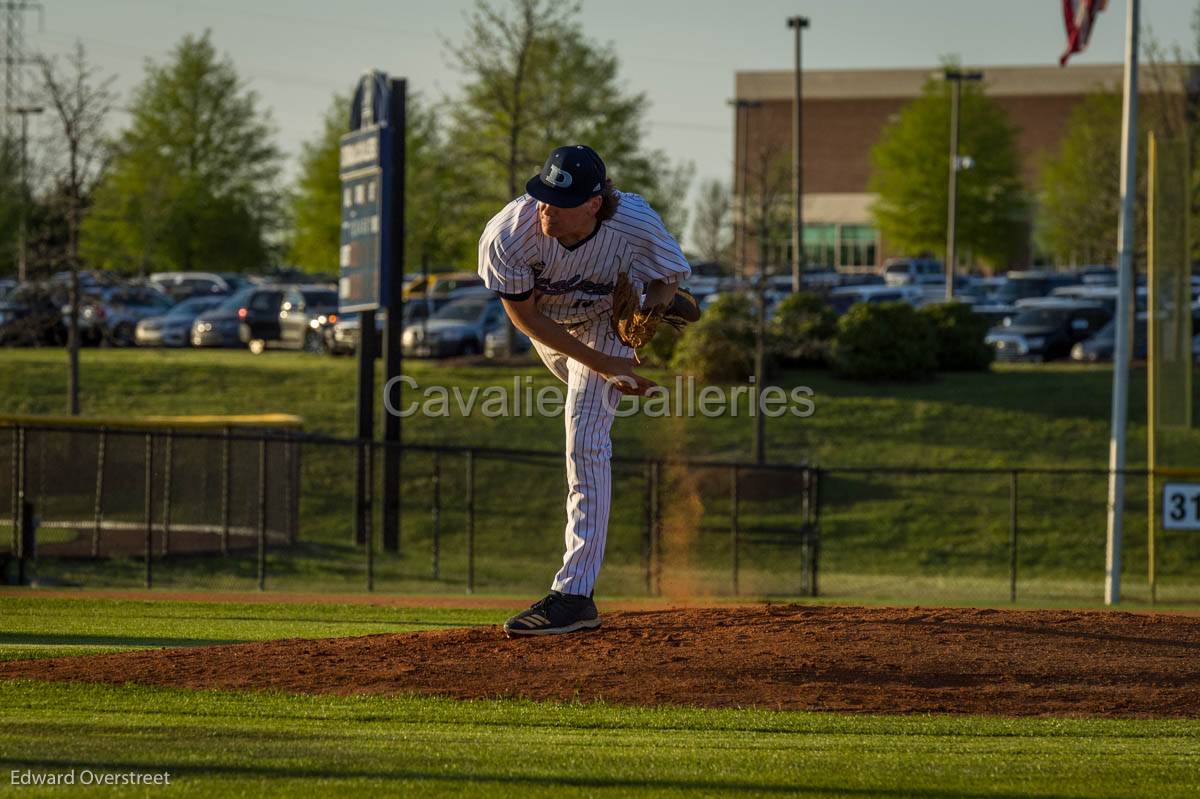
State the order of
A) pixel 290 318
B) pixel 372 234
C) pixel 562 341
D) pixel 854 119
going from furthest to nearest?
1. pixel 854 119
2. pixel 290 318
3. pixel 372 234
4. pixel 562 341

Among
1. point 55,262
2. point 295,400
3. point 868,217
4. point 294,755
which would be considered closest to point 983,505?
point 295,400

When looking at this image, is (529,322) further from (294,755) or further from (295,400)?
(295,400)

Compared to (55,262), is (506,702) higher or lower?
lower

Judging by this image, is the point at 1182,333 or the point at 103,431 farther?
the point at 1182,333

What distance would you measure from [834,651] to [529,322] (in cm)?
216

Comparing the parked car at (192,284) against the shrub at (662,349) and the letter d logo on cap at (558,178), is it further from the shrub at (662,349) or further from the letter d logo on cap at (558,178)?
the letter d logo on cap at (558,178)

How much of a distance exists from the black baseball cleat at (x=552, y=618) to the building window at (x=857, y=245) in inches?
3197

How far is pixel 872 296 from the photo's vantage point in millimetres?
45781

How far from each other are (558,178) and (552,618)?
221cm

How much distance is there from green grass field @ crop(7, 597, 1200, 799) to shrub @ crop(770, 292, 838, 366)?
22362 millimetres

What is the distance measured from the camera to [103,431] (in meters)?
17.4

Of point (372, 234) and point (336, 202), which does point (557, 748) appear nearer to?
point (372, 234)

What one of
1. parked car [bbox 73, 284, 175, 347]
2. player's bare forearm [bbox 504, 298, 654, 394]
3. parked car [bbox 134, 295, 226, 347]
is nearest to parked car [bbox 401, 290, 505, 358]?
parked car [bbox 73, 284, 175, 347]

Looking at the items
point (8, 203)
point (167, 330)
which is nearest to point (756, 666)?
point (167, 330)
